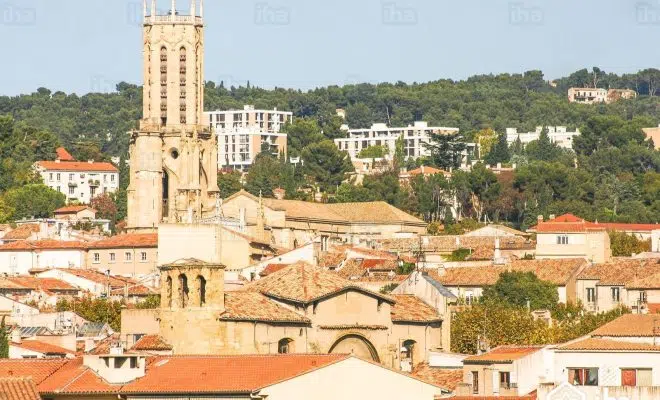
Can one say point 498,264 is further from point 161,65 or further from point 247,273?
point 161,65

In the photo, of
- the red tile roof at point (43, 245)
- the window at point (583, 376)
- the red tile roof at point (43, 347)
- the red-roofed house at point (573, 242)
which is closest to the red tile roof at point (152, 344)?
the red tile roof at point (43, 347)

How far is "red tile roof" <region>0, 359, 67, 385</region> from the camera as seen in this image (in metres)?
59.8

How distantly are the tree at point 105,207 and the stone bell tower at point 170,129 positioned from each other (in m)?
33.2

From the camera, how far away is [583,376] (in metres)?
56.6

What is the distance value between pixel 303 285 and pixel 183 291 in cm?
431

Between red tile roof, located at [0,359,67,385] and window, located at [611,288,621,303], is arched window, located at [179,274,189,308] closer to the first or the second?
red tile roof, located at [0,359,67,385]

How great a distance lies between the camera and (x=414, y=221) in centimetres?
15875

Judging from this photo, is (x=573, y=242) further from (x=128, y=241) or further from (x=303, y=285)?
(x=303, y=285)

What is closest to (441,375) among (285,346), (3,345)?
(285,346)

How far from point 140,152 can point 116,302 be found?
46.2 meters

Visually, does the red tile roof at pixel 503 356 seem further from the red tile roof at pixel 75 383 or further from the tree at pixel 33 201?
the tree at pixel 33 201

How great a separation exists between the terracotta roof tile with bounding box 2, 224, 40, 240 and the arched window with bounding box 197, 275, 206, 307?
249ft

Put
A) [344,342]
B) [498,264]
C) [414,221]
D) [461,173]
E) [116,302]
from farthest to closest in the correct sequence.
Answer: [461,173]
[414,221]
[498,264]
[116,302]
[344,342]

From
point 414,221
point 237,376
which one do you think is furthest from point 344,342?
point 414,221
